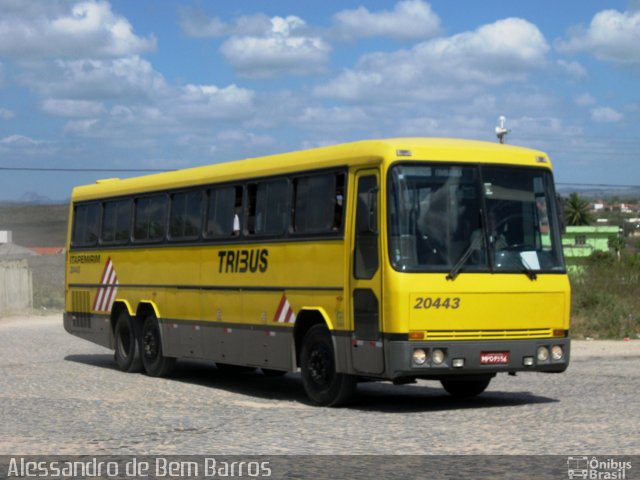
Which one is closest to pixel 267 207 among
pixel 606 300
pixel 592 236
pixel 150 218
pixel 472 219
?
pixel 472 219

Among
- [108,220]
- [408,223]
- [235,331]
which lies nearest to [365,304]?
[408,223]

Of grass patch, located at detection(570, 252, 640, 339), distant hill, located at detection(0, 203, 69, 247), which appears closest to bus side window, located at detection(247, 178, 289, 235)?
grass patch, located at detection(570, 252, 640, 339)

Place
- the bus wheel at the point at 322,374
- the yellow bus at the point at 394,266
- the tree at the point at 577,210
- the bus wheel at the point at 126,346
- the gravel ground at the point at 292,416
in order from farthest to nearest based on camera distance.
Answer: the tree at the point at 577,210
the bus wheel at the point at 126,346
the bus wheel at the point at 322,374
the yellow bus at the point at 394,266
the gravel ground at the point at 292,416

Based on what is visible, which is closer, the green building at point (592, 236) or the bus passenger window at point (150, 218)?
the bus passenger window at point (150, 218)

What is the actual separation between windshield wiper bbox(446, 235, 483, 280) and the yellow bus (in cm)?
2

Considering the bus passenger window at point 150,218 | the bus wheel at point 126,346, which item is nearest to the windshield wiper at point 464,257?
the bus passenger window at point 150,218

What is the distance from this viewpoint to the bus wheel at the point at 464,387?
17.1 meters

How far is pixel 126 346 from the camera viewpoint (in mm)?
22328

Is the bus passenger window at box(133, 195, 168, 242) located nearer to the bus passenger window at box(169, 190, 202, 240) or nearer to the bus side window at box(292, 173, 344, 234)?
the bus passenger window at box(169, 190, 202, 240)

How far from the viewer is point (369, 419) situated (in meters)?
14.3

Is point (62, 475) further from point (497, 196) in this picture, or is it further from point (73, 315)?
point (73, 315)

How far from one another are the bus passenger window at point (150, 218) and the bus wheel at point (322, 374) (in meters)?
5.40

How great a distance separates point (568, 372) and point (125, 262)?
7.72 meters

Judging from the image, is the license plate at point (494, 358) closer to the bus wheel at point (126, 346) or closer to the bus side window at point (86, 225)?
the bus wheel at point (126, 346)
